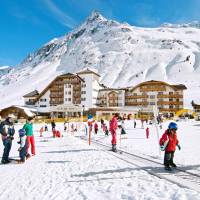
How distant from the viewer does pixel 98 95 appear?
112m

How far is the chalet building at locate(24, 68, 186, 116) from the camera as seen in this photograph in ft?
337

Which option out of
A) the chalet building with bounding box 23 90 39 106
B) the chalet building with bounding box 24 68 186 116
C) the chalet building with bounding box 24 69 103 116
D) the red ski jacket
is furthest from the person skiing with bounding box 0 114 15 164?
the chalet building with bounding box 23 90 39 106

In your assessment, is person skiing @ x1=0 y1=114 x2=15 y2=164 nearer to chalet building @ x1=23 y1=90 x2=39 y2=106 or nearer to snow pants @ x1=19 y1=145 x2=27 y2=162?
snow pants @ x1=19 y1=145 x2=27 y2=162

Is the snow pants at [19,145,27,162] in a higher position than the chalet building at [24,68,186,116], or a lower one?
lower

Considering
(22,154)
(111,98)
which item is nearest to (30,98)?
(111,98)

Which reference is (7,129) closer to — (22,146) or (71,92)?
(22,146)

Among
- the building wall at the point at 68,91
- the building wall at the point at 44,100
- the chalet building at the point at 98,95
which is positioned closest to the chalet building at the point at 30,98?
A: the chalet building at the point at 98,95

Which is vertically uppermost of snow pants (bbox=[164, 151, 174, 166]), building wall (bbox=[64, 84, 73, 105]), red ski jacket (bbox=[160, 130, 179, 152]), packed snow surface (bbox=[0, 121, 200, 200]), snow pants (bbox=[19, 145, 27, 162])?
building wall (bbox=[64, 84, 73, 105])

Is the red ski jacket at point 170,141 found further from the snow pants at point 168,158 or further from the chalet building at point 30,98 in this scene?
the chalet building at point 30,98

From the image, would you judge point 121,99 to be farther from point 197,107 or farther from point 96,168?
point 96,168

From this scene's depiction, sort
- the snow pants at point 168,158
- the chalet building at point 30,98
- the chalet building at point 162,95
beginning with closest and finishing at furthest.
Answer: the snow pants at point 168,158 → the chalet building at point 162,95 → the chalet building at point 30,98

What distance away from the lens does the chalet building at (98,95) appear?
102750 mm

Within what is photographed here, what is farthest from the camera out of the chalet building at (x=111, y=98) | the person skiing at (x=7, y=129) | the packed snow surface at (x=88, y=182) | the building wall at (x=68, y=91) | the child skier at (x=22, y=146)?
the chalet building at (x=111, y=98)

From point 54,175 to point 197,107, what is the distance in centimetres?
9429
